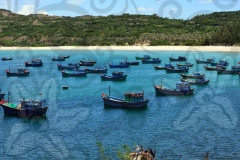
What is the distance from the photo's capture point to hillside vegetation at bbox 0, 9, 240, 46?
4402 inches

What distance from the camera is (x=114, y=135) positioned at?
96.7 ft

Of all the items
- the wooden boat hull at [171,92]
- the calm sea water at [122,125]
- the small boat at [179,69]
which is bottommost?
the calm sea water at [122,125]

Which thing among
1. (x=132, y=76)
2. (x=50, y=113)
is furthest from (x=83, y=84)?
(x=50, y=113)

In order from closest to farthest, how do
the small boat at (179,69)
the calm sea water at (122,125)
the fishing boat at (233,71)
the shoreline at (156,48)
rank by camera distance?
1. the calm sea water at (122,125)
2. the fishing boat at (233,71)
3. the small boat at (179,69)
4. the shoreline at (156,48)

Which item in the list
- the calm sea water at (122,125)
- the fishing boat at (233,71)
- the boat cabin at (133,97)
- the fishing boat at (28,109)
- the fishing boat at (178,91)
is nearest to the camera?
the calm sea water at (122,125)

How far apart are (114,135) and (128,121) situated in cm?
463

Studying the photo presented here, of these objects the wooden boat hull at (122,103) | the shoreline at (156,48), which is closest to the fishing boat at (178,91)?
the wooden boat hull at (122,103)

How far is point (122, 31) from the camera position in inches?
5148

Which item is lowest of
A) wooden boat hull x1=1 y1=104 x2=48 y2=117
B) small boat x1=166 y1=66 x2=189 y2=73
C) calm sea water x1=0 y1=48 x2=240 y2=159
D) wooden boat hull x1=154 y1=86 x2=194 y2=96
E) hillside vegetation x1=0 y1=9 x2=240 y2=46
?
calm sea water x1=0 y1=48 x2=240 y2=159

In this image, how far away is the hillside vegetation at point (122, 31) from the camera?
112 m

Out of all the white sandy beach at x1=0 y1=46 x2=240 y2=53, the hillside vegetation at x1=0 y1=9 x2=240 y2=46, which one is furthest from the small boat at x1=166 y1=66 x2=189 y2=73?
the hillside vegetation at x1=0 y1=9 x2=240 y2=46

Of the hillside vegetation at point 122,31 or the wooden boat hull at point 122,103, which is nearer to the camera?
the wooden boat hull at point 122,103

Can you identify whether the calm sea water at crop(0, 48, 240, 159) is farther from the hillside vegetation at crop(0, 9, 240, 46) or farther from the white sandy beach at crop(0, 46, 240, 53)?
the hillside vegetation at crop(0, 9, 240, 46)

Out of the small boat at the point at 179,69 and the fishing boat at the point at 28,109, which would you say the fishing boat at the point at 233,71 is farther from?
the fishing boat at the point at 28,109
